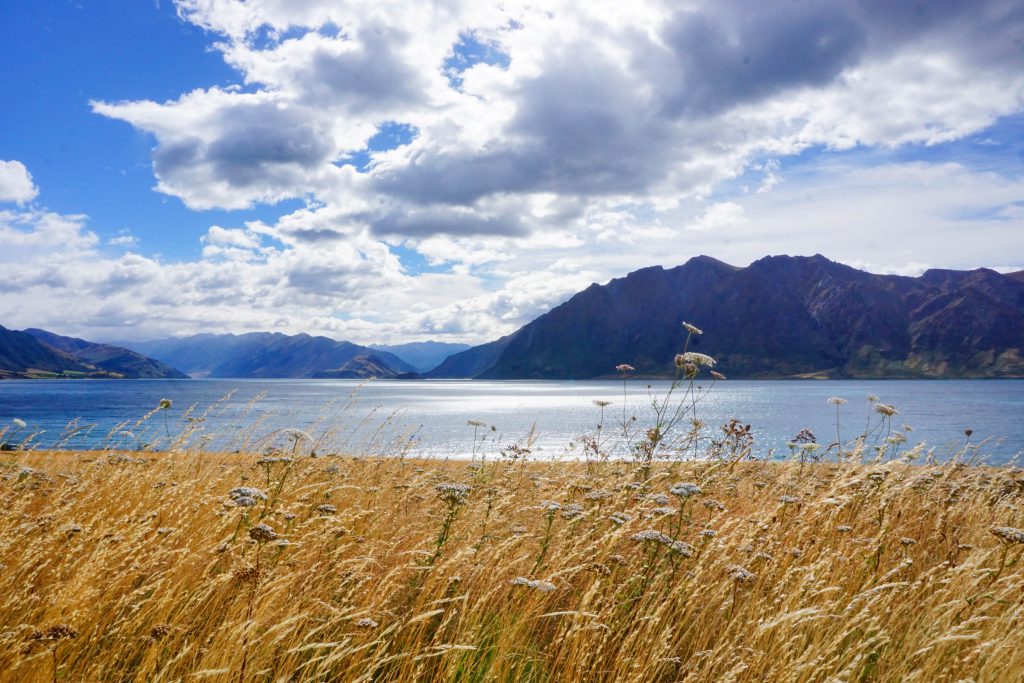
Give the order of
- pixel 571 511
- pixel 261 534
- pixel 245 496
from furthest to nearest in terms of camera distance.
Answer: pixel 571 511
pixel 245 496
pixel 261 534

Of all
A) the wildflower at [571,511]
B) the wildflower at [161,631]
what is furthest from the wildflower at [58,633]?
the wildflower at [571,511]

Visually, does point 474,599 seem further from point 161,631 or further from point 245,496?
point 161,631

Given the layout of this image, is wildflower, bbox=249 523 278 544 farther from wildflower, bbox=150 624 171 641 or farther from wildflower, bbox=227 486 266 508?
wildflower, bbox=150 624 171 641

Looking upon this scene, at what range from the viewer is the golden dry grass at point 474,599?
11.6 ft

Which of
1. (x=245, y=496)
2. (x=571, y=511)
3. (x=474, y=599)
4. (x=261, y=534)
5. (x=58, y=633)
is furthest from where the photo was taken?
(x=571, y=511)

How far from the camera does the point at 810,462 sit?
1127cm

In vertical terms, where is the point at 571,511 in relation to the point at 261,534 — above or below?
below

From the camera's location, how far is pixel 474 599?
14.4ft

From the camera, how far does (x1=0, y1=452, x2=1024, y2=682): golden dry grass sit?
139 inches

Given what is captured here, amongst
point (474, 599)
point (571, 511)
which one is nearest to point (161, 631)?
point (474, 599)

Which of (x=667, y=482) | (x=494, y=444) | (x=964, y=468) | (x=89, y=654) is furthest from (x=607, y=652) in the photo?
(x=494, y=444)

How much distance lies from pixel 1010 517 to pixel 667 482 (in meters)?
5.04

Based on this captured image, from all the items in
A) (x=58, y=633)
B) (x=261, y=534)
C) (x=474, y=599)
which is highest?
(x=261, y=534)

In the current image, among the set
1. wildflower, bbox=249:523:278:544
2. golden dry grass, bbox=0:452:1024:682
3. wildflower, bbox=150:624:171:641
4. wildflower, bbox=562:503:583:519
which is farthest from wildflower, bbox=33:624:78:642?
wildflower, bbox=562:503:583:519
